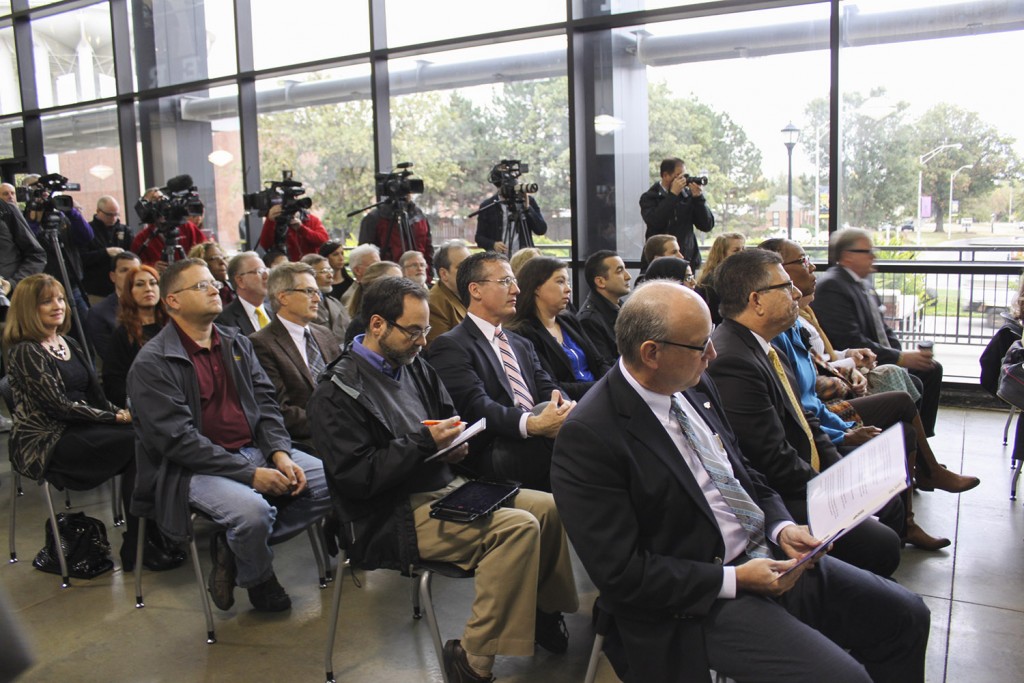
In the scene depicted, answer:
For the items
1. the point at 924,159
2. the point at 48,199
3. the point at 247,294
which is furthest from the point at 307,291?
the point at 924,159

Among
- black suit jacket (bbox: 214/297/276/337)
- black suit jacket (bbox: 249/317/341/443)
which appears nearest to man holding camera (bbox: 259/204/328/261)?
black suit jacket (bbox: 214/297/276/337)

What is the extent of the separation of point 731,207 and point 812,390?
3.78 meters

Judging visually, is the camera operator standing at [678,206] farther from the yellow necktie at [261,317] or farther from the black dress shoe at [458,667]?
the black dress shoe at [458,667]

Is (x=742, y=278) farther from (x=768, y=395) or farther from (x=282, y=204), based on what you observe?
(x=282, y=204)

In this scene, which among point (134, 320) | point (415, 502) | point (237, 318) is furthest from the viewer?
point (237, 318)

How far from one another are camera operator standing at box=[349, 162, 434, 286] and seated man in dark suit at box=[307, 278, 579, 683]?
347 cm

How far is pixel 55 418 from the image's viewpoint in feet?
11.5

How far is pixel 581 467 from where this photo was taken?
1.84 meters

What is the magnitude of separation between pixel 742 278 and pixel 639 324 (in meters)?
0.90

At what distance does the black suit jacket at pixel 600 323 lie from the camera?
3926 millimetres

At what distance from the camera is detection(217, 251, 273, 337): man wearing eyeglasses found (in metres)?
4.25

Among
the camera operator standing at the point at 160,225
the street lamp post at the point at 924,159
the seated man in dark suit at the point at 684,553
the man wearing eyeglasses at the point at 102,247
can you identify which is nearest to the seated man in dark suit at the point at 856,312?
the street lamp post at the point at 924,159

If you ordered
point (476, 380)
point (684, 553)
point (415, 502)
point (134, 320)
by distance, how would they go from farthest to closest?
point (134, 320) → point (476, 380) → point (415, 502) → point (684, 553)

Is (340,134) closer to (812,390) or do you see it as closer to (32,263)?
(32,263)
